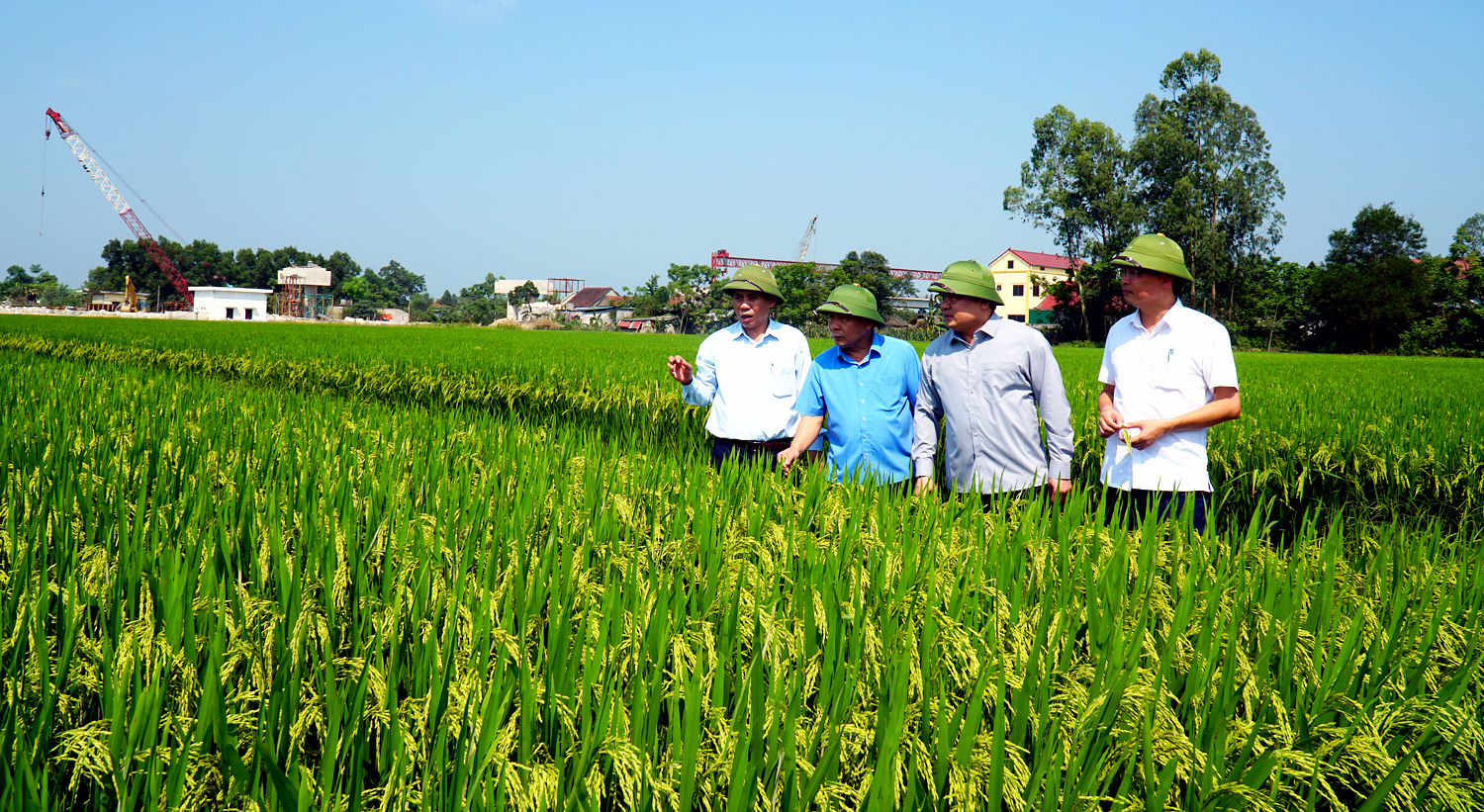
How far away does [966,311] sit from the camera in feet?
11.3

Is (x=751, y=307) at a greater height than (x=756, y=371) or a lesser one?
greater

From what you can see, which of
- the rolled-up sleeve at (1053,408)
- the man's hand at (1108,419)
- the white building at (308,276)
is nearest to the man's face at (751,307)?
the rolled-up sleeve at (1053,408)

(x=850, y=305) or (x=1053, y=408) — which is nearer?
(x=1053, y=408)

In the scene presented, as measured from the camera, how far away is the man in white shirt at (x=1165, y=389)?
3047 mm

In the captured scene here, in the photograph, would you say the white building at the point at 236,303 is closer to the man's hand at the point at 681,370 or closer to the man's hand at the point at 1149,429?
the man's hand at the point at 681,370

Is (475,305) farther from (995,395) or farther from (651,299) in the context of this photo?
(995,395)

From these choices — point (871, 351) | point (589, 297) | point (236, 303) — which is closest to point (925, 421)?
point (871, 351)

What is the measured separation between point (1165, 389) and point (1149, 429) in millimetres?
230

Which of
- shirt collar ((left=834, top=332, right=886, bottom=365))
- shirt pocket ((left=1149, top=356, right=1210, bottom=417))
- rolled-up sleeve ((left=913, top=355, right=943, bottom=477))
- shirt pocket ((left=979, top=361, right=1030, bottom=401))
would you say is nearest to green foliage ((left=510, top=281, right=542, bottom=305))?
shirt collar ((left=834, top=332, right=886, bottom=365))

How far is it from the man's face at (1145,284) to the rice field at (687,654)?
1010 mm

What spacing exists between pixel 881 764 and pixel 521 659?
568 mm

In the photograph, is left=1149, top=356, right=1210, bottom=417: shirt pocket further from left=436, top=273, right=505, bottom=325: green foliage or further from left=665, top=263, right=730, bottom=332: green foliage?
left=436, top=273, right=505, bottom=325: green foliage

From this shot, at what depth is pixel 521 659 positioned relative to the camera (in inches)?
50.4

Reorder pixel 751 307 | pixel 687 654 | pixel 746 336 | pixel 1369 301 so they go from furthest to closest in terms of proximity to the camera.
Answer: pixel 1369 301 → pixel 746 336 → pixel 751 307 → pixel 687 654
